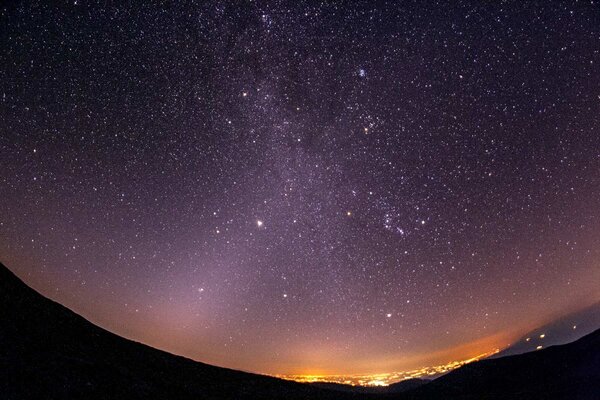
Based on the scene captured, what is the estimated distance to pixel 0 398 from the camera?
6098 millimetres

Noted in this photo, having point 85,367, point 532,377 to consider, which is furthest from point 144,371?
point 532,377

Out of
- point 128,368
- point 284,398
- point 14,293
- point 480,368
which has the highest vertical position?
point 14,293

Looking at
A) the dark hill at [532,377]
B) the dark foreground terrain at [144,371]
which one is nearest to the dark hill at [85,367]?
the dark foreground terrain at [144,371]

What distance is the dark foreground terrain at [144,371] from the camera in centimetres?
713

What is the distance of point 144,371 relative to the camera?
977 cm

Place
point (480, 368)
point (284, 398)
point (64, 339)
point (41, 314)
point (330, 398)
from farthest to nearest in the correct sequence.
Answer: point (480, 368)
point (330, 398)
point (284, 398)
point (41, 314)
point (64, 339)

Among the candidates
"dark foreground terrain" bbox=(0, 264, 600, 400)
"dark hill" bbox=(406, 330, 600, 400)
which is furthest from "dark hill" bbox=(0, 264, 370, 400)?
"dark hill" bbox=(406, 330, 600, 400)

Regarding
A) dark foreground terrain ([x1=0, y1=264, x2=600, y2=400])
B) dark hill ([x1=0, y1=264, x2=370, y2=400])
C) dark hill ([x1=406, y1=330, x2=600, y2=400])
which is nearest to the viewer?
dark hill ([x1=0, y1=264, x2=370, y2=400])

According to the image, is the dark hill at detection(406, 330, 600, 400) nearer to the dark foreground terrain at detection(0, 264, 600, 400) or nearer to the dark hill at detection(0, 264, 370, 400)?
the dark foreground terrain at detection(0, 264, 600, 400)

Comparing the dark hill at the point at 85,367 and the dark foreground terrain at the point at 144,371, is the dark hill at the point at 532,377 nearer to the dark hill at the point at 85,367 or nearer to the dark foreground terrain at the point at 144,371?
the dark foreground terrain at the point at 144,371

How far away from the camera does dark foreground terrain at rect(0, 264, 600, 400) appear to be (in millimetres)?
7129

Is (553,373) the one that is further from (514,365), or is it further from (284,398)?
(284,398)

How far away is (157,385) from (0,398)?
363 cm

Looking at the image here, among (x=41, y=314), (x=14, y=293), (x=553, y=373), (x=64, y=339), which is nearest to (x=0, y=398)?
(x=64, y=339)
